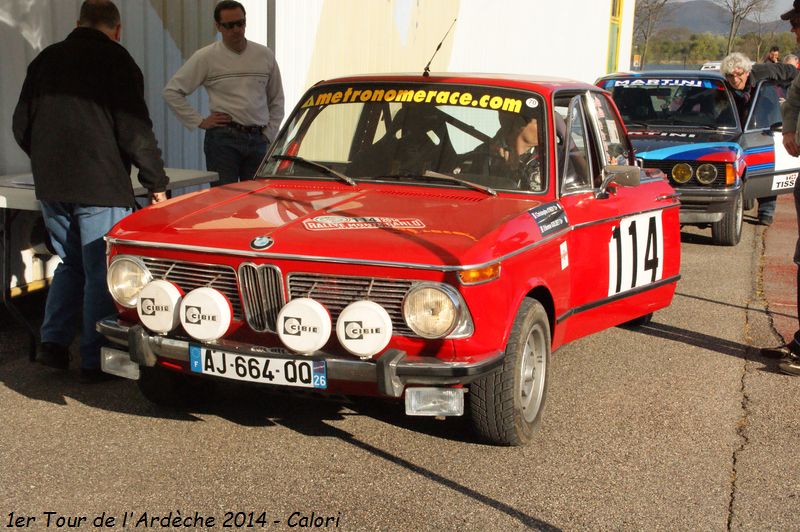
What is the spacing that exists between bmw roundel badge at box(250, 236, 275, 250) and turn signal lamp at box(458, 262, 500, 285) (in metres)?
0.84

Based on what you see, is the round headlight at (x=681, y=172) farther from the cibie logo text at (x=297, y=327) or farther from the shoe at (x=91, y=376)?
the cibie logo text at (x=297, y=327)

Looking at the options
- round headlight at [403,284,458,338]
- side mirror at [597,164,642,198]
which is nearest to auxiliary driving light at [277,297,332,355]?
round headlight at [403,284,458,338]

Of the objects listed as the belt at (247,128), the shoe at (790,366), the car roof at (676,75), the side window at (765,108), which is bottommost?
the shoe at (790,366)

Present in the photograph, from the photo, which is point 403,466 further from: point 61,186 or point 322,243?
point 61,186

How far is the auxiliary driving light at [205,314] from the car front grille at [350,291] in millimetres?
296

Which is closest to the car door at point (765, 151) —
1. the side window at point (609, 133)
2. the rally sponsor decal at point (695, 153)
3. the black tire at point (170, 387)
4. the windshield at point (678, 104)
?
the windshield at point (678, 104)

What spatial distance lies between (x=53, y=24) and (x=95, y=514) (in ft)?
14.0

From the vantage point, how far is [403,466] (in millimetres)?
4555

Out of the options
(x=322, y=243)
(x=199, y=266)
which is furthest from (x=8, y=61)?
(x=322, y=243)

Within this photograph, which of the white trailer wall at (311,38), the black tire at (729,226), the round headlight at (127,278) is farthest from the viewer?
the black tire at (729,226)

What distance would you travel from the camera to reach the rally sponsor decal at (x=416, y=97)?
5641 millimetres

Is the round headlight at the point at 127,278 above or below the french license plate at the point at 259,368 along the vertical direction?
above

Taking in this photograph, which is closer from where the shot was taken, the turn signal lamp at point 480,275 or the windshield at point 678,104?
the turn signal lamp at point 480,275

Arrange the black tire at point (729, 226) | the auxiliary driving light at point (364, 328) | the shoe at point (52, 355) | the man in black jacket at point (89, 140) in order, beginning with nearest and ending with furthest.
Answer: the auxiliary driving light at point (364, 328) < the man in black jacket at point (89, 140) < the shoe at point (52, 355) < the black tire at point (729, 226)
